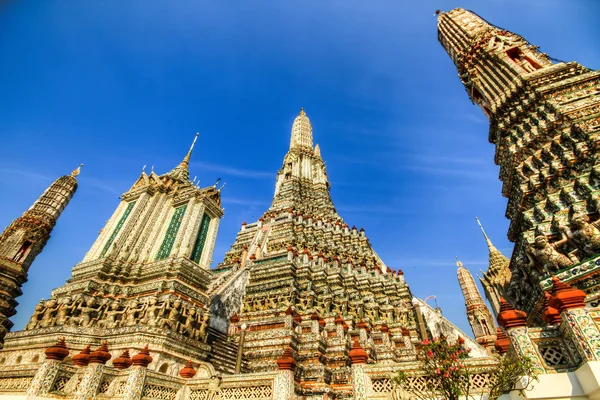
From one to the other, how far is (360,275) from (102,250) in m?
14.3

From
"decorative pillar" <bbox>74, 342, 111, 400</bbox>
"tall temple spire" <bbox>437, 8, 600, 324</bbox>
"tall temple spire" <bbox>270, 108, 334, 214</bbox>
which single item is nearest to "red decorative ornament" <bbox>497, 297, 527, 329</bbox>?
"tall temple spire" <bbox>437, 8, 600, 324</bbox>

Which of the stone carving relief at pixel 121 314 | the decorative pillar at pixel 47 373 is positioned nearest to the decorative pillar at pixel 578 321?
the stone carving relief at pixel 121 314

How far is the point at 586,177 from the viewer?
9773 mm

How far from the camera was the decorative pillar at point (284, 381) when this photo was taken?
654 centimetres

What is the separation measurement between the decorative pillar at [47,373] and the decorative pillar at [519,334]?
8.91m

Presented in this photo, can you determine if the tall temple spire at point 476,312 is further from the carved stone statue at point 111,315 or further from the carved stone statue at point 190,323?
the carved stone statue at point 111,315

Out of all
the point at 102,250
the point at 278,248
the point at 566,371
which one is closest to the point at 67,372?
the point at 102,250

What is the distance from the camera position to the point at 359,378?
239 inches

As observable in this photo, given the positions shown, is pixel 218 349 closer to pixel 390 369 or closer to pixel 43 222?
pixel 390 369

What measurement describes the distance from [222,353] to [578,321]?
10.4m

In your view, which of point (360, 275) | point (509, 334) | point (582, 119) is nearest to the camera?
point (509, 334)

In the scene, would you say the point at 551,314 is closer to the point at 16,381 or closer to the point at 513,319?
the point at 513,319

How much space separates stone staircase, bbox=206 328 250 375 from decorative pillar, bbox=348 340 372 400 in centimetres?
552

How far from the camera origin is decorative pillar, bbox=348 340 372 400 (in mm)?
5953
